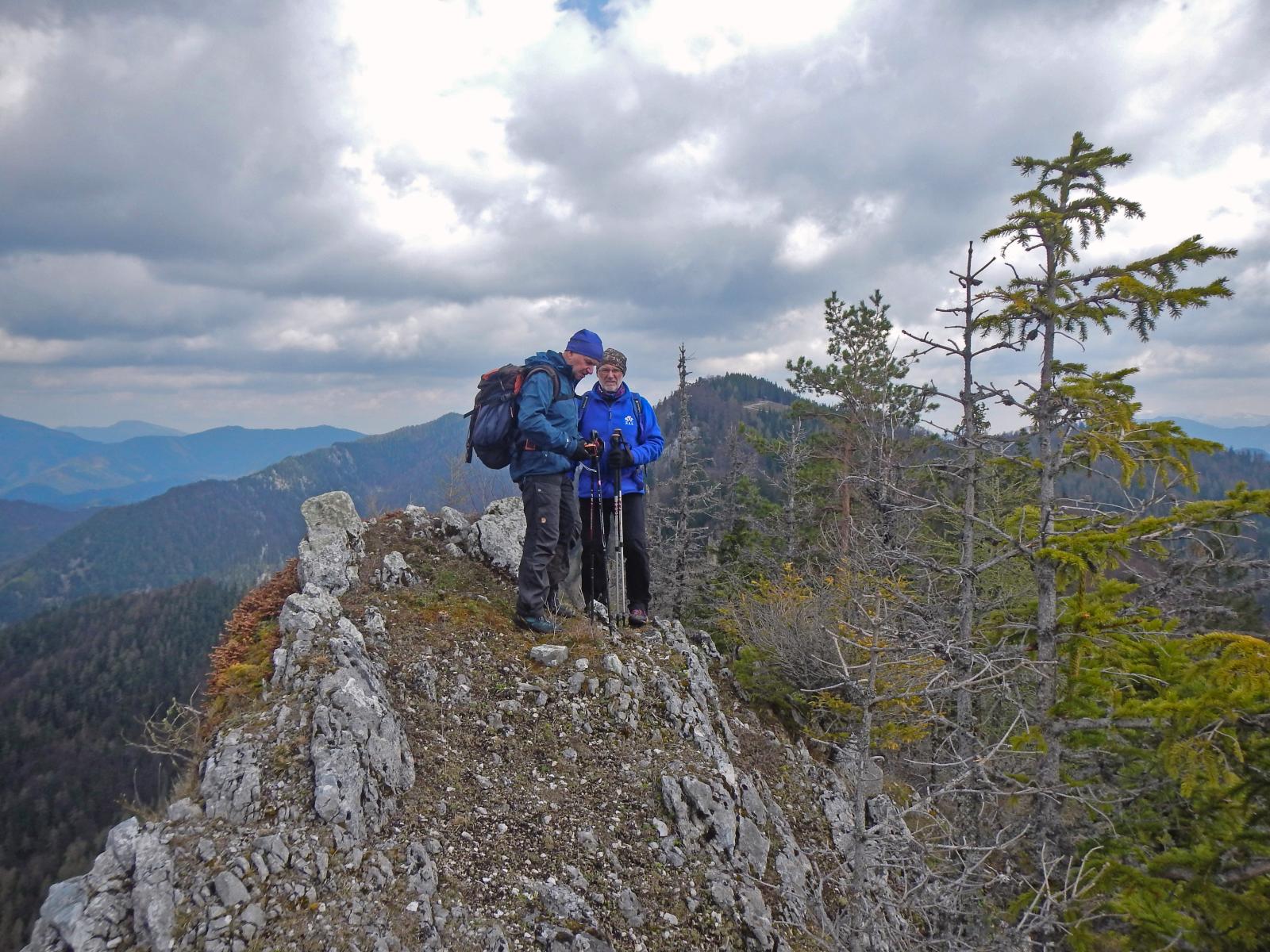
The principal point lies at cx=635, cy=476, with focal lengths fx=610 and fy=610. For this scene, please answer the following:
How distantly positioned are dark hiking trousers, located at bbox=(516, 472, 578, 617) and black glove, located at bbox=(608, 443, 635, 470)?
609 mm

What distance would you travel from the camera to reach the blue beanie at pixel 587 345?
7230 mm

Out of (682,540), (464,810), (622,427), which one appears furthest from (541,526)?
(682,540)

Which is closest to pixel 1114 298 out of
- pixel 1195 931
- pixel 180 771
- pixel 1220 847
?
pixel 1220 847

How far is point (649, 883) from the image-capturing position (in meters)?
4.95

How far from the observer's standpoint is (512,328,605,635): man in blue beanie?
6734 mm

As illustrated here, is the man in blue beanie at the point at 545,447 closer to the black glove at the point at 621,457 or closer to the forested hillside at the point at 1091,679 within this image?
the black glove at the point at 621,457

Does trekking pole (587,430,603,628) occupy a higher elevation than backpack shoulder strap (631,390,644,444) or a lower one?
lower

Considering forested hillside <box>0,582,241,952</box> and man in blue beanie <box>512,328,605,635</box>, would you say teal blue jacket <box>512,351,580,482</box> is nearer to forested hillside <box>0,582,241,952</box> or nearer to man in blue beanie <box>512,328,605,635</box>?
man in blue beanie <box>512,328,605,635</box>

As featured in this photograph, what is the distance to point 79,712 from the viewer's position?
93.4 meters

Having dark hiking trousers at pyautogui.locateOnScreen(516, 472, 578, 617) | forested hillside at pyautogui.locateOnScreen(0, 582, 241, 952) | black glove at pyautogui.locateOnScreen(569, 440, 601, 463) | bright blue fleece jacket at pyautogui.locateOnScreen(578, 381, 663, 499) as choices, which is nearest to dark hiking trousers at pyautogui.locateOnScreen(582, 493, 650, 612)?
bright blue fleece jacket at pyautogui.locateOnScreen(578, 381, 663, 499)

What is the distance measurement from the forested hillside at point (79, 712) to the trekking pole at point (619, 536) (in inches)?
1964

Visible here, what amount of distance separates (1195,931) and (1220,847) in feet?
2.18

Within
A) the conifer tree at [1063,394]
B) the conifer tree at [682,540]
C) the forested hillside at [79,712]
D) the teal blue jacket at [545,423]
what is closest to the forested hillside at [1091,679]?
the conifer tree at [1063,394]

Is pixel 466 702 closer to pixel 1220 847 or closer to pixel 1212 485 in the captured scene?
pixel 1220 847
